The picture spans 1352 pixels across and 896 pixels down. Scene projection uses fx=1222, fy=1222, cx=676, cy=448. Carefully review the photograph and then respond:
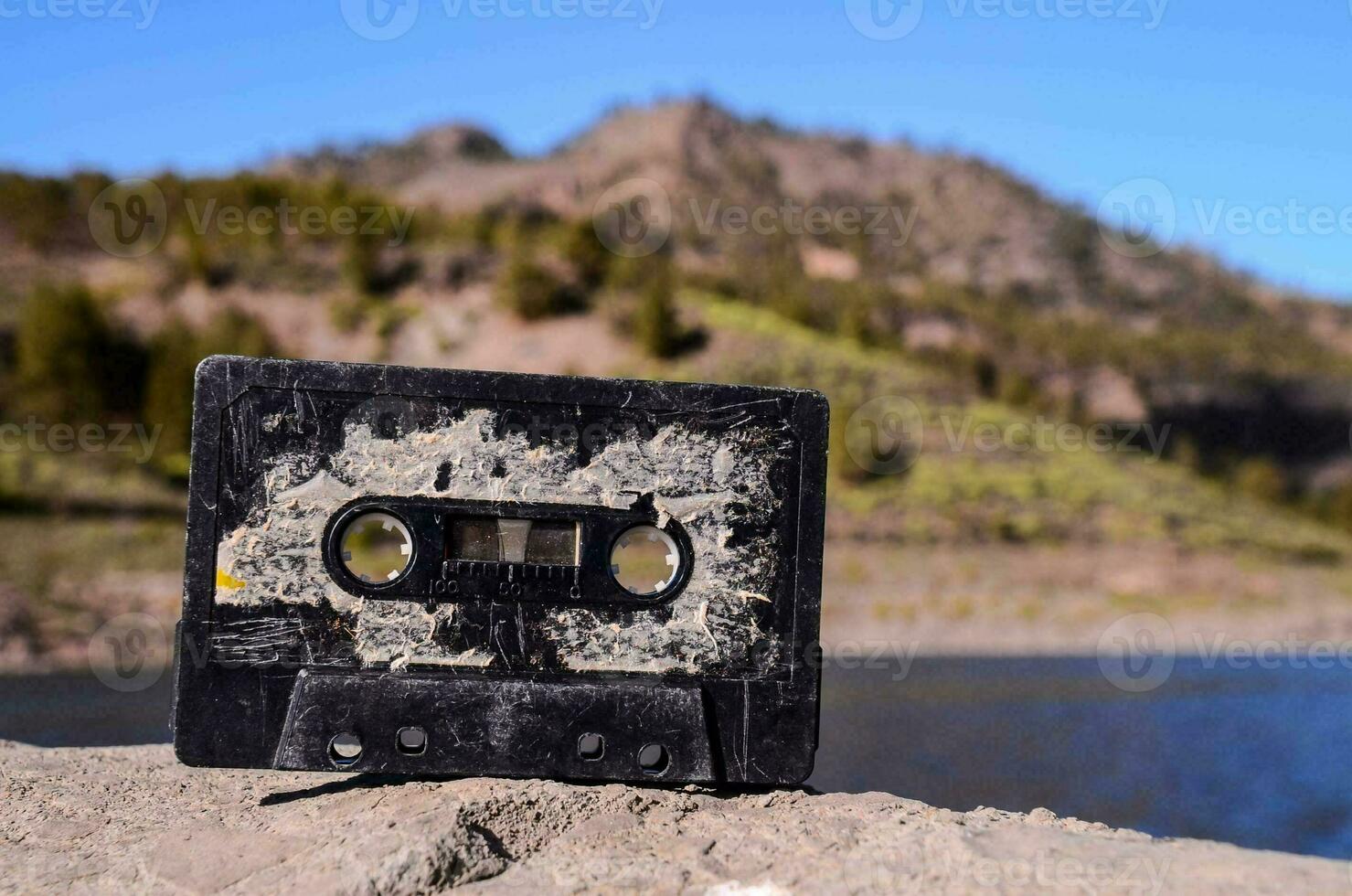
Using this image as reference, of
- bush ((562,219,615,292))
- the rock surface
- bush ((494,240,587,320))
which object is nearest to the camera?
the rock surface

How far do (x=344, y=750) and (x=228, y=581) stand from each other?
646 millimetres

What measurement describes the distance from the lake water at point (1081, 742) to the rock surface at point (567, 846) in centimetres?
297

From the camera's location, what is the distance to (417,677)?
153 inches

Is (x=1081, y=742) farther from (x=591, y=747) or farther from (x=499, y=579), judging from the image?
(x=499, y=579)

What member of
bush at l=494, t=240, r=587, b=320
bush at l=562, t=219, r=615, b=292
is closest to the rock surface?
bush at l=494, t=240, r=587, b=320

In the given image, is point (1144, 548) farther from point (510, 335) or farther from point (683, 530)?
point (683, 530)

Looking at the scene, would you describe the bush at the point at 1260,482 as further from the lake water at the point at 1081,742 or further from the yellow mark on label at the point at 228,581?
the yellow mark on label at the point at 228,581

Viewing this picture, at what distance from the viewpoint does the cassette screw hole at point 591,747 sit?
3.85m

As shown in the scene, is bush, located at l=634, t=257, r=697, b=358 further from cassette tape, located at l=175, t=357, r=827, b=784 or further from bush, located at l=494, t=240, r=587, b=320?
cassette tape, located at l=175, t=357, r=827, b=784

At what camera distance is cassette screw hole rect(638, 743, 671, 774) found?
12.7 feet

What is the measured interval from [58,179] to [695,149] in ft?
166

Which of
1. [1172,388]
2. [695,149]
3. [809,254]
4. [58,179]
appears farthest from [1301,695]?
[695,149]

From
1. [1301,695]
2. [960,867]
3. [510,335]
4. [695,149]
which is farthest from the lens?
[695,149]

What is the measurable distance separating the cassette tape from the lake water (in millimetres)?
2580
